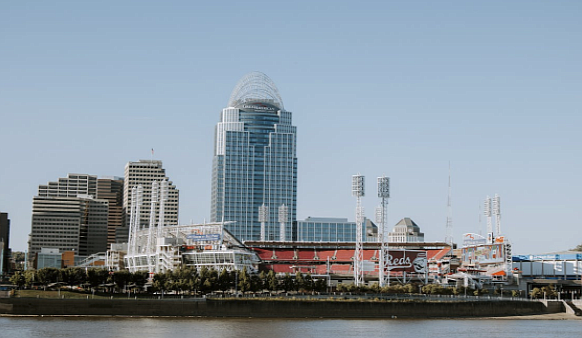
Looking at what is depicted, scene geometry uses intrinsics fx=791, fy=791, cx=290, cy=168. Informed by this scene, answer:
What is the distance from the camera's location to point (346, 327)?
12719cm

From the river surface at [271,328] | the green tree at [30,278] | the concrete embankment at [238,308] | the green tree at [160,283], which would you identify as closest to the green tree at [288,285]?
the green tree at [160,283]

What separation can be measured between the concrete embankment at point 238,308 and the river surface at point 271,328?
5423 mm

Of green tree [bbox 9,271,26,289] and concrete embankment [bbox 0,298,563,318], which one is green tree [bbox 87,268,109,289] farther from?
concrete embankment [bbox 0,298,563,318]

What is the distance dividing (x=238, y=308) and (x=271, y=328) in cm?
2741

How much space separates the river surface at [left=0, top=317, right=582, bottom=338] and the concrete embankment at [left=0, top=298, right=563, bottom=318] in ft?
17.8

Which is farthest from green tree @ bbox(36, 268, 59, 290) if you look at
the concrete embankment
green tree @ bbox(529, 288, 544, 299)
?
green tree @ bbox(529, 288, 544, 299)

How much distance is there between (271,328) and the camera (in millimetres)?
121125

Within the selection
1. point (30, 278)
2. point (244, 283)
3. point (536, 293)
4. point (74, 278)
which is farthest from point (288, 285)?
point (536, 293)

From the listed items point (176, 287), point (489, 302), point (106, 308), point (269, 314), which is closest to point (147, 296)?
point (176, 287)

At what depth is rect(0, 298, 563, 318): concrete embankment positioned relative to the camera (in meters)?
143

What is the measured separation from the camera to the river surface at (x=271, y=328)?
11031 cm

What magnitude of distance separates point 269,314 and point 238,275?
38.3m

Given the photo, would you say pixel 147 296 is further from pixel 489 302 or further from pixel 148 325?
pixel 489 302

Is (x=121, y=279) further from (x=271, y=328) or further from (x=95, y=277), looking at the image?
(x=271, y=328)
